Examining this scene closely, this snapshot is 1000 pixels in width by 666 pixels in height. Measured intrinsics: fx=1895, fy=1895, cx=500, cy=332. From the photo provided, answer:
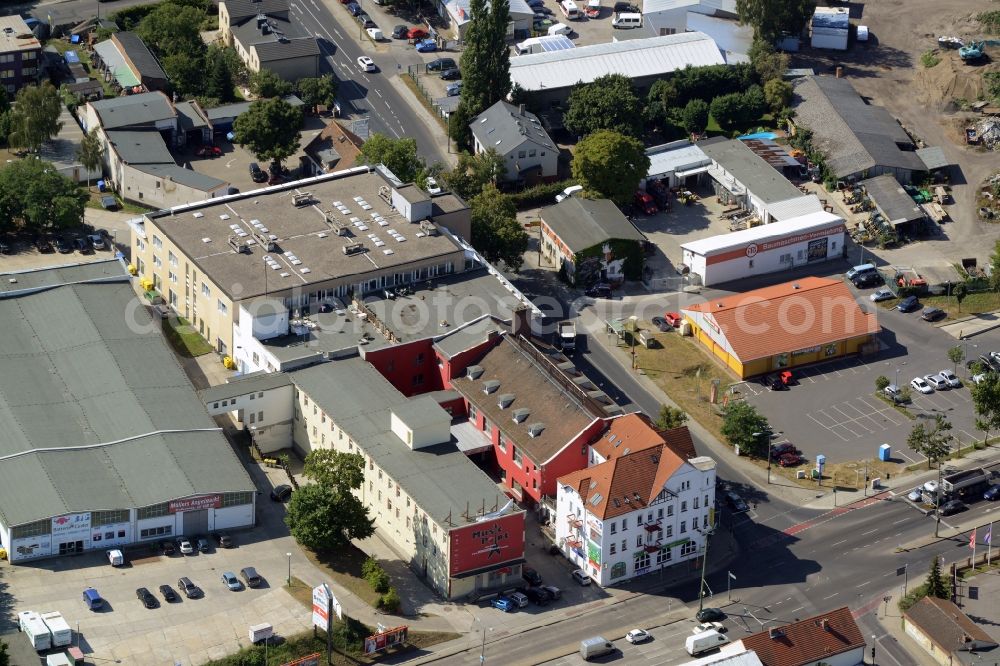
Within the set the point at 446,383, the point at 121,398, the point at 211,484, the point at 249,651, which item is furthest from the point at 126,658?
the point at 446,383

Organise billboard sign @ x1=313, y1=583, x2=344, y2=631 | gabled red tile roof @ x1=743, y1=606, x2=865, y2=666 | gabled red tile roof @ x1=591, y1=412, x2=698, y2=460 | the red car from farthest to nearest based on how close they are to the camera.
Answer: the red car → gabled red tile roof @ x1=591, y1=412, x2=698, y2=460 → gabled red tile roof @ x1=743, y1=606, x2=865, y2=666 → billboard sign @ x1=313, y1=583, x2=344, y2=631

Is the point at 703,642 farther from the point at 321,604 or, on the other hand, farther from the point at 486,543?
the point at 321,604

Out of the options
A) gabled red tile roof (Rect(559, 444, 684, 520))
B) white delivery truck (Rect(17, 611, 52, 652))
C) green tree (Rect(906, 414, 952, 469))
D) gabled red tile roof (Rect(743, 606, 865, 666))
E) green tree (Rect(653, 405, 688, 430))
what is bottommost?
gabled red tile roof (Rect(743, 606, 865, 666))

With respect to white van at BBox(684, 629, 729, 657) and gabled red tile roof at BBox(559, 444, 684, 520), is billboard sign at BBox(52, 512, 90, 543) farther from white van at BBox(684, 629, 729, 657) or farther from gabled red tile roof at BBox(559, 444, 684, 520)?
white van at BBox(684, 629, 729, 657)

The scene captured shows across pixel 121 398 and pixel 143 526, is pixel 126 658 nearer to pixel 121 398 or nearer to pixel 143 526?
pixel 143 526

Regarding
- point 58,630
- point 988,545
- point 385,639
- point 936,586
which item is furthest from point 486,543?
point 988,545

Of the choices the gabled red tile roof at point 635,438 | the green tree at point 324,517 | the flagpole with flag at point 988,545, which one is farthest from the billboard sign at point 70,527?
the flagpole with flag at point 988,545

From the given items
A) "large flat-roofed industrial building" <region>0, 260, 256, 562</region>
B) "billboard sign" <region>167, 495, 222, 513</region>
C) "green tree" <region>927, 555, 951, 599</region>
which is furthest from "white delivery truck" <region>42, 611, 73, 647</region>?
"green tree" <region>927, 555, 951, 599</region>
